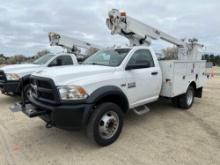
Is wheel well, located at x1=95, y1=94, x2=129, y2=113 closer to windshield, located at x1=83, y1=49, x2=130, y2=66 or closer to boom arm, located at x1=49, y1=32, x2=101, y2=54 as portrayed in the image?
windshield, located at x1=83, y1=49, x2=130, y2=66

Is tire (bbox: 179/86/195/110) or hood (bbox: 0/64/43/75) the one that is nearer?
tire (bbox: 179/86/195/110)

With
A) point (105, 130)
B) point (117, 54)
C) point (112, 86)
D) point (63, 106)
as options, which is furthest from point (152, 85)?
point (63, 106)

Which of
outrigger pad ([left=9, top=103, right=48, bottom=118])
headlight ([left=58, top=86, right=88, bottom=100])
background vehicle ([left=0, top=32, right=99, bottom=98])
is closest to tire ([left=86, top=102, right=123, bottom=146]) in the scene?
headlight ([left=58, top=86, right=88, bottom=100])

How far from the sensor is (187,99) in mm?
6555

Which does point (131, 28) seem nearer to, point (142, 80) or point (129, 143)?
point (142, 80)

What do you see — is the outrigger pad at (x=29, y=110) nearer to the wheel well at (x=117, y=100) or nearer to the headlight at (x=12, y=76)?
the wheel well at (x=117, y=100)

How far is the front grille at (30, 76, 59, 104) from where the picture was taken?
3430 millimetres

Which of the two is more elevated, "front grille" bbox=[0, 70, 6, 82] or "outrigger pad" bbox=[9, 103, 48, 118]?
"front grille" bbox=[0, 70, 6, 82]

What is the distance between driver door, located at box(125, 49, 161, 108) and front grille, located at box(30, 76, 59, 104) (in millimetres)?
1649

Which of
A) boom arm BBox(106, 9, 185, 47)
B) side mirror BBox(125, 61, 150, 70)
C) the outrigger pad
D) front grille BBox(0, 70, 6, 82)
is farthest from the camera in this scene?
front grille BBox(0, 70, 6, 82)

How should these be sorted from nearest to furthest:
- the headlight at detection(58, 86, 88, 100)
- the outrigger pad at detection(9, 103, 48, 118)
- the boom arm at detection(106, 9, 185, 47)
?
the headlight at detection(58, 86, 88, 100)
the outrigger pad at detection(9, 103, 48, 118)
the boom arm at detection(106, 9, 185, 47)

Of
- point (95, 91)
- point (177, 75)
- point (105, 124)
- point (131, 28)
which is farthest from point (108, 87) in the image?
point (131, 28)

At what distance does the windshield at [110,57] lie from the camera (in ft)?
15.0

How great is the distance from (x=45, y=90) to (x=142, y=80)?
2254mm
